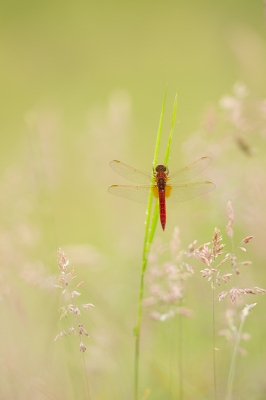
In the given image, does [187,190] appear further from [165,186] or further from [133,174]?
[133,174]

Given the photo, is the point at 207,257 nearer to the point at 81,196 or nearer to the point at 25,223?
the point at 25,223

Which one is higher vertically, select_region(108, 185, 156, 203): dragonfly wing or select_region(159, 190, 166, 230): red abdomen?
select_region(108, 185, 156, 203): dragonfly wing

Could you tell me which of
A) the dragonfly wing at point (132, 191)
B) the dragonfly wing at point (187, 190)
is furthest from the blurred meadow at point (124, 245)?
the dragonfly wing at point (132, 191)

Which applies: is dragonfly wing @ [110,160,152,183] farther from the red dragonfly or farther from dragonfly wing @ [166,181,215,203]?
dragonfly wing @ [166,181,215,203]

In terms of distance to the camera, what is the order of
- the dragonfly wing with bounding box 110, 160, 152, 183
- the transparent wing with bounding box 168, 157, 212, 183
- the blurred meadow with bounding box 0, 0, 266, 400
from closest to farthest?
the blurred meadow with bounding box 0, 0, 266, 400
the transparent wing with bounding box 168, 157, 212, 183
the dragonfly wing with bounding box 110, 160, 152, 183

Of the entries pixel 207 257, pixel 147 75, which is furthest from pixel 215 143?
pixel 147 75

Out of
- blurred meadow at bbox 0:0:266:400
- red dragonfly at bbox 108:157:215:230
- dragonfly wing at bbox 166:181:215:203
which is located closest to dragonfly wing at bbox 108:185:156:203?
Result: red dragonfly at bbox 108:157:215:230

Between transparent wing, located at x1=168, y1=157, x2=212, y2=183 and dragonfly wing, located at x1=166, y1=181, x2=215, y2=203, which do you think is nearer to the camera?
dragonfly wing, located at x1=166, y1=181, x2=215, y2=203

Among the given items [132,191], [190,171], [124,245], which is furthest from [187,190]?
[124,245]
